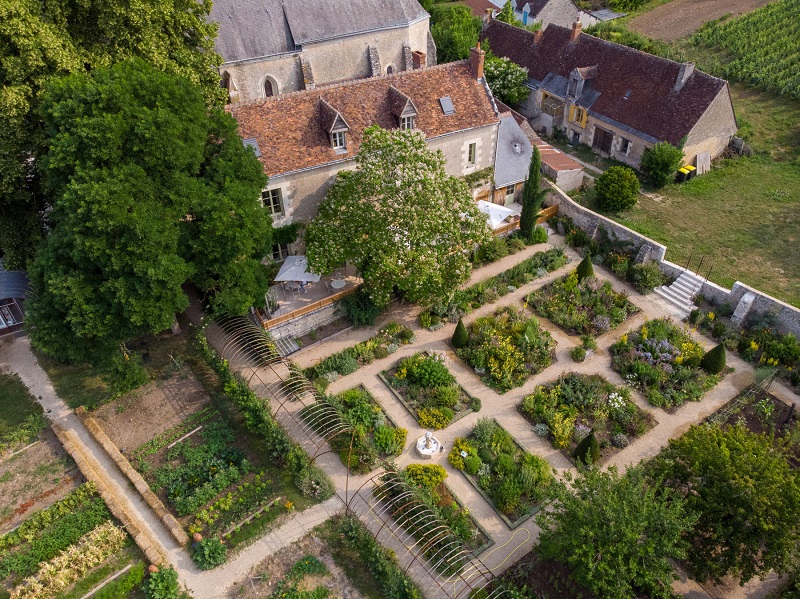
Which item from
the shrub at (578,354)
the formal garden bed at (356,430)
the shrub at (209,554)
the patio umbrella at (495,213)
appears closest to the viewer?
the shrub at (209,554)

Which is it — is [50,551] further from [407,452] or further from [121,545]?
[407,452]

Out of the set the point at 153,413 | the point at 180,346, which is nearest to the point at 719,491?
the point at 153,413

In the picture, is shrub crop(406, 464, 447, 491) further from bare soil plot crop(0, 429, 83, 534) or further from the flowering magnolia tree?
bare soil plot crop(0, 429, 83, 534)

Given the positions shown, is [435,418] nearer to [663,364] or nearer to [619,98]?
→ [663,364]

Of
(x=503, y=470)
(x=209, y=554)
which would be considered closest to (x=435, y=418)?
(x=503, y=470)

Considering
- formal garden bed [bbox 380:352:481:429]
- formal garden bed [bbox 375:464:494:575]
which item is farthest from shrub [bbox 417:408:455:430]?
formal garden bed [bbox 375:464:494:575]

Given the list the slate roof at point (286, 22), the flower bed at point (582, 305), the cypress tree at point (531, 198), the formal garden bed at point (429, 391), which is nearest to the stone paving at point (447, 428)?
the formal garden bed at point (429, 391)

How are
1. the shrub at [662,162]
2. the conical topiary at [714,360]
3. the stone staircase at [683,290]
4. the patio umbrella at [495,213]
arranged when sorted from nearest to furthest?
the conical topiary at [714,360] < the stone staircase at [683,290] < the patio umbrella at [495,213] < the shrub at [662,162]

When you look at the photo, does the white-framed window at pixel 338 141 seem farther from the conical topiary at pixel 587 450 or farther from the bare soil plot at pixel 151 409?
the conical topiary at pixel 587 450
